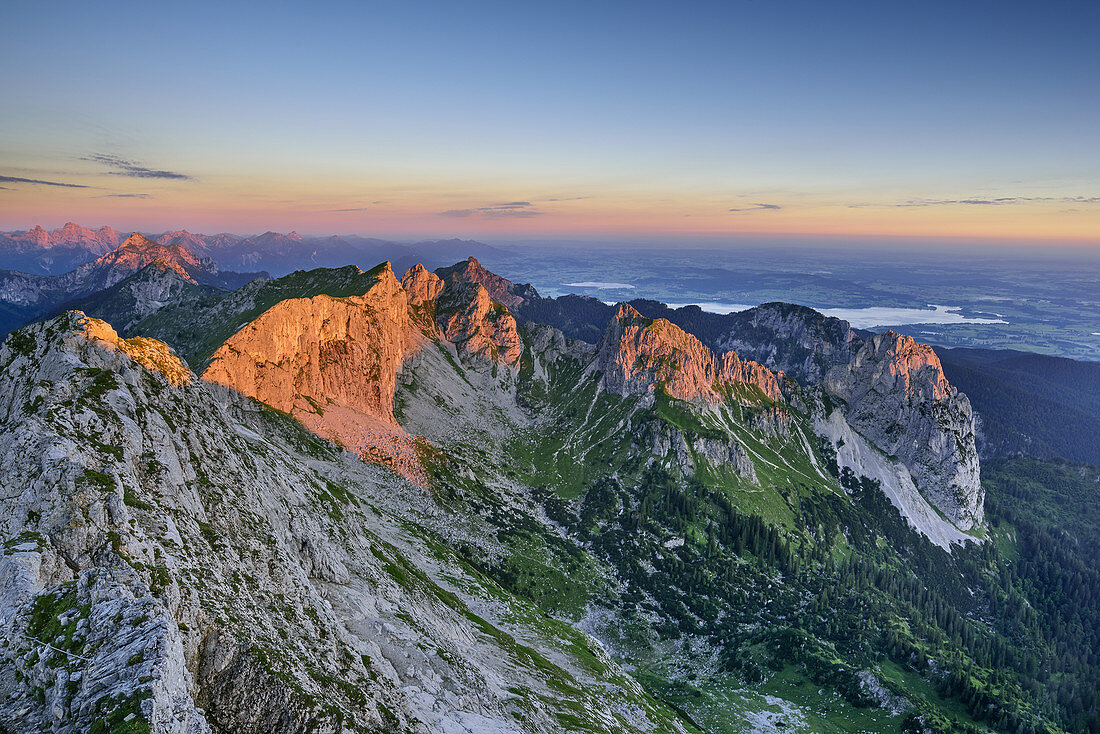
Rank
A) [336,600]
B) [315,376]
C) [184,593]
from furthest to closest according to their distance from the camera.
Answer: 1. [315,376]
2. [336,600]
3. [184,593]

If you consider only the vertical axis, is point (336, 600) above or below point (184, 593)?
below

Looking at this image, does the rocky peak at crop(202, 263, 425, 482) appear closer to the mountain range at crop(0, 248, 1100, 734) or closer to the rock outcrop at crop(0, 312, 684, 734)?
the mountain range at crop(0, 248, 1100, 734)

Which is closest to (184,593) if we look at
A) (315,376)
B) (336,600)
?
(336,600)

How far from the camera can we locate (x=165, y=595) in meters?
34.5

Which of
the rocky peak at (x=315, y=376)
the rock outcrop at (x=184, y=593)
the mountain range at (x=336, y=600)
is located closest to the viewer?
the rock outcrop at (x=184, y=593)

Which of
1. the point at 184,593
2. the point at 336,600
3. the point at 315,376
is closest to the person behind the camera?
the point at 184,593

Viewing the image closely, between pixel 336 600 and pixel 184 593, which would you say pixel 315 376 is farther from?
pixel 184 593

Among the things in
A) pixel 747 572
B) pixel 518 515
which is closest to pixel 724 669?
pixel 747 572

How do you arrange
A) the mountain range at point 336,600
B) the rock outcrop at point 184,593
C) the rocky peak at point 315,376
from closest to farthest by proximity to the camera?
the rock outcrop at point 184,593
the mountain range at point 336,600
the rocky peak at point 315,376

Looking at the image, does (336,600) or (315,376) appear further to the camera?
(315,376)

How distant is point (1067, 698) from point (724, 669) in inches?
4510

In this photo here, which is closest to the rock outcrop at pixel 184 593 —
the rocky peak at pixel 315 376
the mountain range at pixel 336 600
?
the mountain range at pixel 336 600

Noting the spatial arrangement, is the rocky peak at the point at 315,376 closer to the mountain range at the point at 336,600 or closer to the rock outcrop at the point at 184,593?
the mountain range at the point at 336,600

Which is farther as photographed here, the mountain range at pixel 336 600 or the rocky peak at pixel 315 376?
the rocky peak at pixel 315 376
